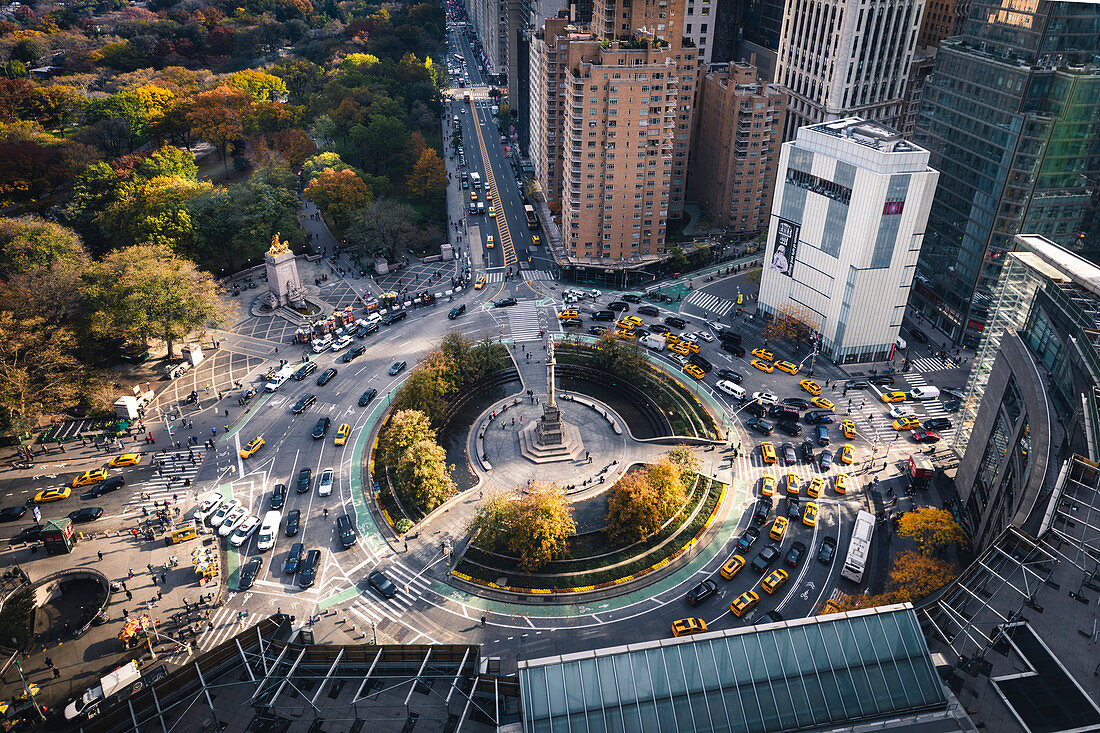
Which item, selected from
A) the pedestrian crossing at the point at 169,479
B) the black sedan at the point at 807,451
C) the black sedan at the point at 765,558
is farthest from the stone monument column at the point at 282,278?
the black sedan at the point at 765,558

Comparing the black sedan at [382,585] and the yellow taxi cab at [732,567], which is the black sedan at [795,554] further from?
the black sedan at [382,585]

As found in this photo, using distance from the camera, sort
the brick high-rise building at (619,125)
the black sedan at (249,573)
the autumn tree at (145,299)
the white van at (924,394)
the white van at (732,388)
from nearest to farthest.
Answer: the black sedan at (249,573) < the autumn tree at (145,299) < the white van at (732,388) < the white van at (924,394) < the brick high-rise building at (619,125)

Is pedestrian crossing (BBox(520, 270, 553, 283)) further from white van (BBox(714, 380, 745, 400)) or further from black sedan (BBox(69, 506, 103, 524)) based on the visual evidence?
black sedan (BBox(69, 506, 103, 524))

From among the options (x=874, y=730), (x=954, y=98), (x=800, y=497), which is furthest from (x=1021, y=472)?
(x=954, y=98)

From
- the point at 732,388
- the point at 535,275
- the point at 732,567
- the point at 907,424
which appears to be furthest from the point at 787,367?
the point at 535,275

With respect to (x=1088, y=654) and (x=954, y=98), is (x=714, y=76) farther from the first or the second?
(x=1088, y=654)

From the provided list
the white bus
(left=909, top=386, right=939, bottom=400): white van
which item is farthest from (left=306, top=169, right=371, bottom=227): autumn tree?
the white bus
